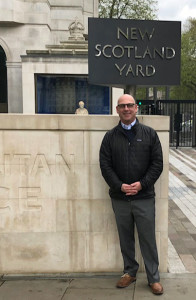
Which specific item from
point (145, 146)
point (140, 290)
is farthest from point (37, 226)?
point (145, 146)

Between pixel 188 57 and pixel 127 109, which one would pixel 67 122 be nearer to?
pixel 127 109

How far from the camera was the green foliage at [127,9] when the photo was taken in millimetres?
29203

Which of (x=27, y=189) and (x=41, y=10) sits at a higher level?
(x=41, y=10)

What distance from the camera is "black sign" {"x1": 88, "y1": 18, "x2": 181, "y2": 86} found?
20.6 ft

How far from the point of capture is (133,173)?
11.6ft

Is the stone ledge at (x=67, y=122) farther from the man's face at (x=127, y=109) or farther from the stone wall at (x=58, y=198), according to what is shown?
the man's face at (x=127, y=109)

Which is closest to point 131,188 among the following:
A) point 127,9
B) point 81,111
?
point 81,111

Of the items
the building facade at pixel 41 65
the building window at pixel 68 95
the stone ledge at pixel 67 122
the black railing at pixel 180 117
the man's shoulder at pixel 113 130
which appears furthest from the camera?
the black railing at pixel 180 117

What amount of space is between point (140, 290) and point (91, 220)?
3.16ft

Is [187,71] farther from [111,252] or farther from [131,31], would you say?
[111,252]

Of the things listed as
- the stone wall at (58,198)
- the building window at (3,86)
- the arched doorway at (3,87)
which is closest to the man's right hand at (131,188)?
the stone wall at (58,198)

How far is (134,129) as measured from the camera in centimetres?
362

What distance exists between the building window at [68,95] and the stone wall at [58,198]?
10.1m

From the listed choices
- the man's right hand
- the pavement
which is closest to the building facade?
the pavement
